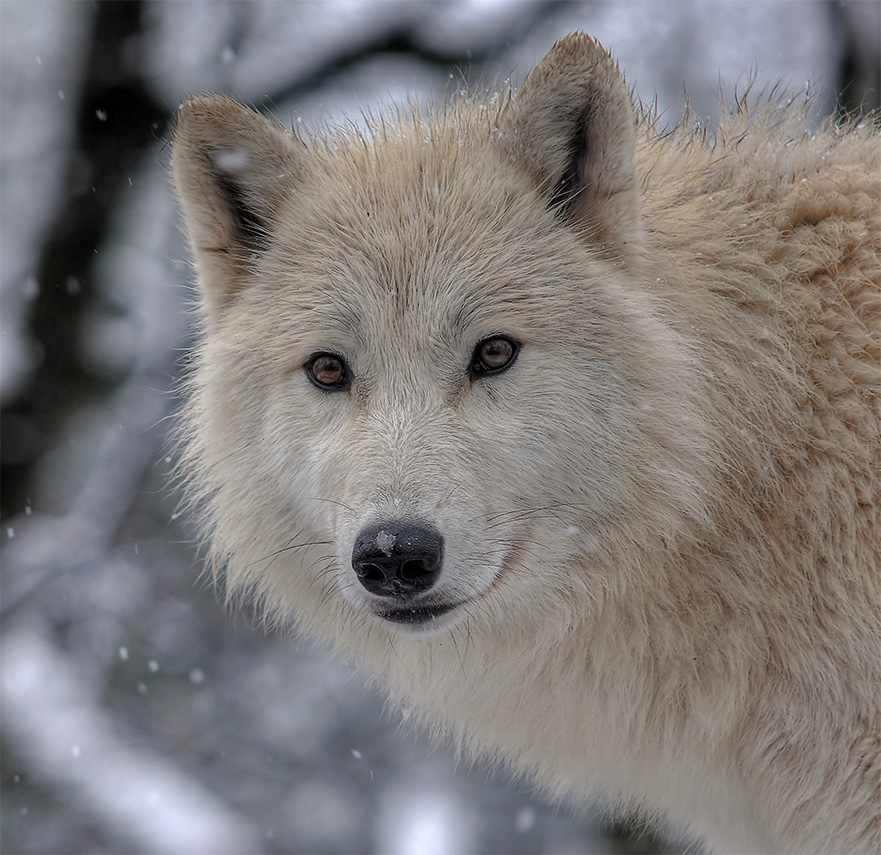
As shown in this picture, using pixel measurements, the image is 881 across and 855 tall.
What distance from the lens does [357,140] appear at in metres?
3.38

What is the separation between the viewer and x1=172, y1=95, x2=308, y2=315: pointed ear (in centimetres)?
301

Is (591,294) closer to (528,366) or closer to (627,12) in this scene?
(528,366)

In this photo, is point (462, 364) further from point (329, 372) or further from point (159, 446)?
point (159, 446)

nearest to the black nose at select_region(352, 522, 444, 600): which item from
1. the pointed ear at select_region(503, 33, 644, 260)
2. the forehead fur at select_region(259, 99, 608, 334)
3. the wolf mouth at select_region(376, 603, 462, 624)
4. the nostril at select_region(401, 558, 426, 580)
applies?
the nostril at select_region(401, 558, 426, 580)

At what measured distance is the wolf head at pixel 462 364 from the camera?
8.70 feet

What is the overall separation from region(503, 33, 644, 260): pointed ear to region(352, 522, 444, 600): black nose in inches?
40.4

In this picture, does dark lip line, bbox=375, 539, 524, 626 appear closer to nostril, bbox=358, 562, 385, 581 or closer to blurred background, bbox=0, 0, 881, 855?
nostril, bbox=358, 562, 385, 581

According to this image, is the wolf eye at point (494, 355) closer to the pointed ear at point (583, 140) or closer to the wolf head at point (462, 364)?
the wolf head at point (462, 364)

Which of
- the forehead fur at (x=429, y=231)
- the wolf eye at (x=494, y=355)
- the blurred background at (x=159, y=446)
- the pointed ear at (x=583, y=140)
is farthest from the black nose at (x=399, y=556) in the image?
the blurred background at (x=159, y=446)

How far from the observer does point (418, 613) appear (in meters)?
2.66

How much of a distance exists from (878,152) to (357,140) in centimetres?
166

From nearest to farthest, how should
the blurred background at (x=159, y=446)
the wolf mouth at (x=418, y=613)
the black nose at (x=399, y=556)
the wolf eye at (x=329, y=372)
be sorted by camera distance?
the black nose at (x=399, y=556) → the wolf mouth at (x=418, y=613) → the wolf eye at (x=329, y=372) → the blurred background at (x=159, y=446)

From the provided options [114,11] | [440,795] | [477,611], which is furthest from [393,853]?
[114,11]

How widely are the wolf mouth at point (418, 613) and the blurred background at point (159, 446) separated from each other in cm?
312
